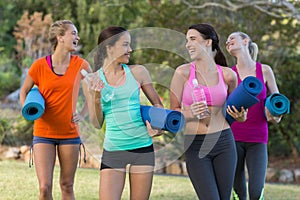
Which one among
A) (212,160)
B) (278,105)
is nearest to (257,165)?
(278,105)

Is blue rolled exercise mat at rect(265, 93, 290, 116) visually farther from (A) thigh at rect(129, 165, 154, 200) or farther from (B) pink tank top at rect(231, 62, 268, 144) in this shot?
(A) thigh at rect(129, 165, 154, 200)

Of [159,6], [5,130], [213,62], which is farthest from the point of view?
[159,6]

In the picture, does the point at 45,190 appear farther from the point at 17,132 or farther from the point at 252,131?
the point at 17,132

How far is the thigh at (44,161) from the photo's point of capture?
489cm

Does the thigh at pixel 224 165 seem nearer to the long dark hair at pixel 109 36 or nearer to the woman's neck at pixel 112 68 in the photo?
the woman's neck at pixel 112 68

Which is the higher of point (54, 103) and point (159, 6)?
point (159, 6)

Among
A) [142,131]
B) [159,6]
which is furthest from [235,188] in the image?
[159,6]

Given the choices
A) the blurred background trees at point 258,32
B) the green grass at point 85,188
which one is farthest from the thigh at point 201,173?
the blurred background trees at point 258,32

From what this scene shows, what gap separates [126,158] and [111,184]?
0.21 metres

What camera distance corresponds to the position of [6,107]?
15211 mm

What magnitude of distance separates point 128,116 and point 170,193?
4742 millimetres

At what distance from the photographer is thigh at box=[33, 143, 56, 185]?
16.1 feet

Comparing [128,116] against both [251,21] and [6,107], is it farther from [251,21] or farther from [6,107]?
[6,107]

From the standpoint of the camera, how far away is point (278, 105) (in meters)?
4.75
